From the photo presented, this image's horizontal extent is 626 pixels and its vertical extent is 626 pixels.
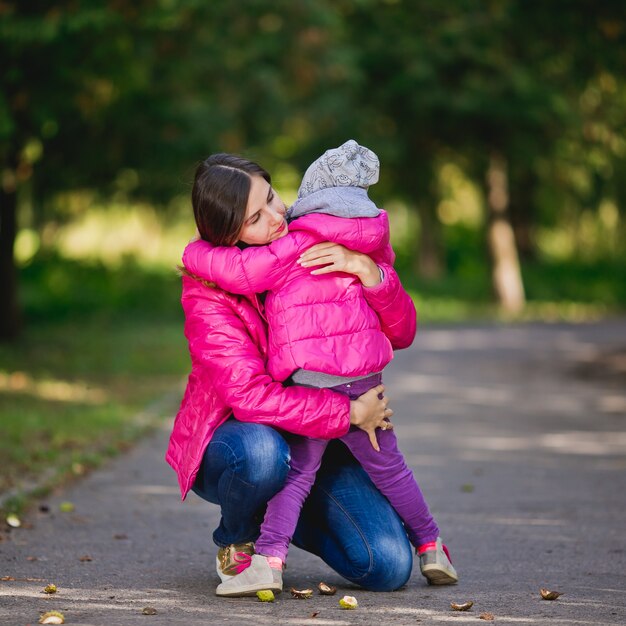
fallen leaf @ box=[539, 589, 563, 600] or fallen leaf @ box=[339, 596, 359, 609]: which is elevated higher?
fallen leaf @ box=[539, 589, 563, 600]

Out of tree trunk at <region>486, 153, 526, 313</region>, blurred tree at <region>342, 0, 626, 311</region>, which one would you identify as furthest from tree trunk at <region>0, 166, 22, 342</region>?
tree trunk at <region>486, 153, 526, 313</region>

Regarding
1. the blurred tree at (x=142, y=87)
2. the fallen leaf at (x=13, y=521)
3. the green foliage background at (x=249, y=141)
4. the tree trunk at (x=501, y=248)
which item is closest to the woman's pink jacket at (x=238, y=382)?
the green foliage background at (x=249, y=141)

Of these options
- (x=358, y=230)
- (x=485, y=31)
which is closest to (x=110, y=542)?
(x=358, y=230)

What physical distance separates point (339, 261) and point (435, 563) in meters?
1.30

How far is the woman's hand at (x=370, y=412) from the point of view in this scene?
4668mm

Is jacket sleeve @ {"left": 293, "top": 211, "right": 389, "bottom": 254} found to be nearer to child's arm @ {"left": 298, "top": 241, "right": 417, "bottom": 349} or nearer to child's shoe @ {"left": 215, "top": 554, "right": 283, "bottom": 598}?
child's arm @ {"left": 298, "top": 241, "right": 417, "bottom": 349}

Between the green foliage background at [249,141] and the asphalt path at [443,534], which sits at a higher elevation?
the green foliage background at [249,141]

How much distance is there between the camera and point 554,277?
1203 inches

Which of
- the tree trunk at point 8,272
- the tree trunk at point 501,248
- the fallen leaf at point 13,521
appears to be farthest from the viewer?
the tree trunk at point 501,248

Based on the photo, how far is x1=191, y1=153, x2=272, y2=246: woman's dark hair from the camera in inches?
184

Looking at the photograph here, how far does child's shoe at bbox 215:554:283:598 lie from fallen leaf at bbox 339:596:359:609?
0.84ft

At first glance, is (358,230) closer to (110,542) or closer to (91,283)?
(110,542)

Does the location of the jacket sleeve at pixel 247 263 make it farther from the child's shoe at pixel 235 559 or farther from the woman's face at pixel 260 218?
the child's shoe at pixel 235 559

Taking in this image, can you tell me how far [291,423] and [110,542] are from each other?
1.91 meters
